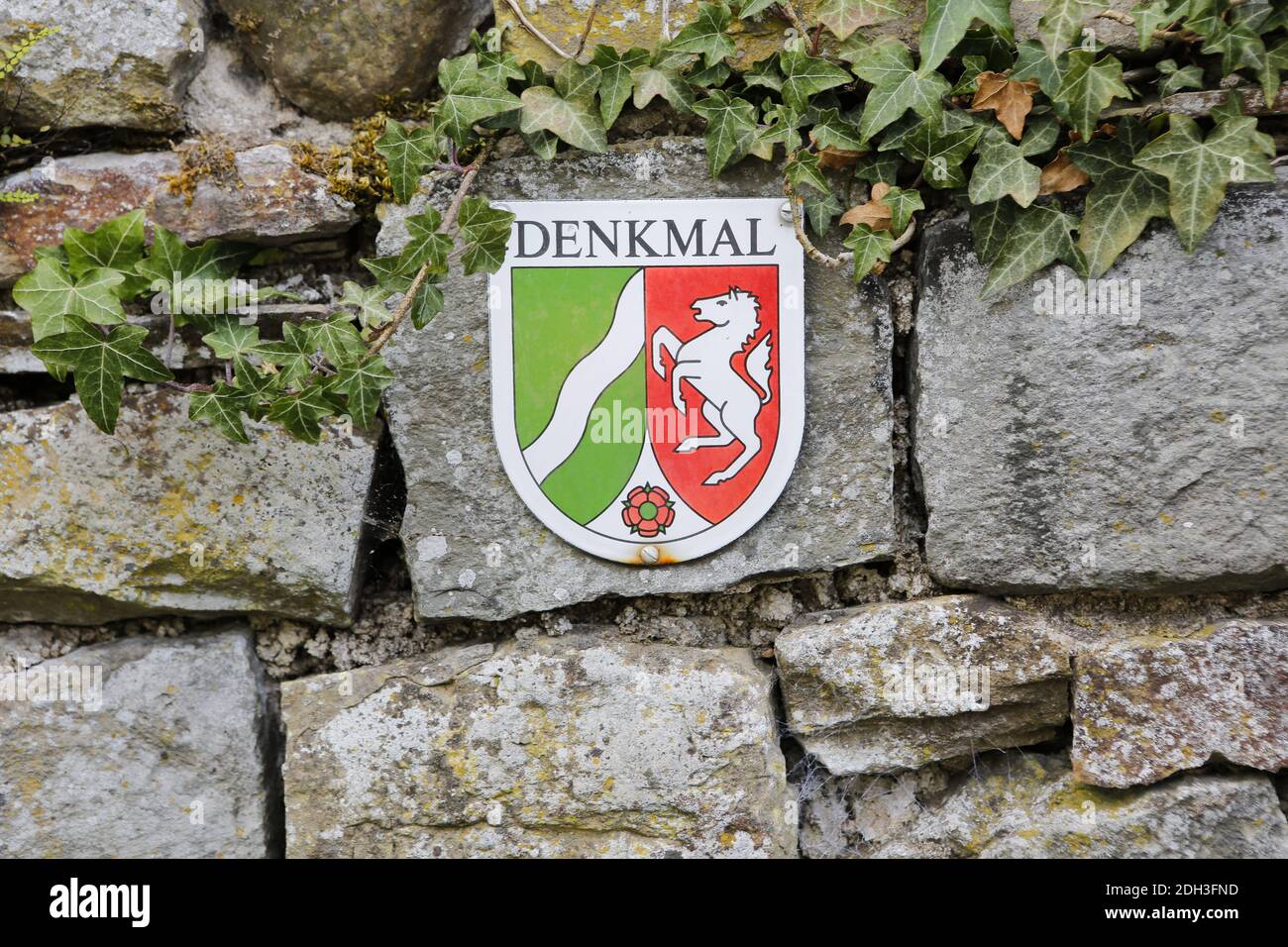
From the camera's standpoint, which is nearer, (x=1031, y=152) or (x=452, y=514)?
(x=1031, y=152)

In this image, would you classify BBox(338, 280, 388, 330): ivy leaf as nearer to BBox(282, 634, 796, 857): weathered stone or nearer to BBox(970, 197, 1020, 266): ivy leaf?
BBox(282, 634, 796, 857): weathered stone

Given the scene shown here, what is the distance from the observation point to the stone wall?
4.74ft

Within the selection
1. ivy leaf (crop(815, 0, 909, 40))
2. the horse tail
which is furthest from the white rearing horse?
ivy leaf (crop(815, 0, 909, 40))

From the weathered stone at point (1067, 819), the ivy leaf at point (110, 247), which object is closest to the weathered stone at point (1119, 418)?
the weathered stone at point (1067, 819)

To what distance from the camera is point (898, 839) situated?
156cm

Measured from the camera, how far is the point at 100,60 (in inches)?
58.4

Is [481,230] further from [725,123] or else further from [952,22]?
[952,22]

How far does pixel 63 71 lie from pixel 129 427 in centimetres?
57

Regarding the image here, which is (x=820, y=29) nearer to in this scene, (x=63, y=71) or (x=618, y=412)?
(x=618, y=412)

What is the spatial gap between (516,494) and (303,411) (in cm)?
34

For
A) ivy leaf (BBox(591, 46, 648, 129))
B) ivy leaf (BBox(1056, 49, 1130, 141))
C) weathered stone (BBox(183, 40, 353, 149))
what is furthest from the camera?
weathered stone (BBox(183, 40, 353, 149))

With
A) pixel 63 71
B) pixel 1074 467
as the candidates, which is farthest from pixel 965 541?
pixel 63 71

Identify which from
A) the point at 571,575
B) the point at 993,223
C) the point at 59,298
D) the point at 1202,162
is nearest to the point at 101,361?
the point at 59,298

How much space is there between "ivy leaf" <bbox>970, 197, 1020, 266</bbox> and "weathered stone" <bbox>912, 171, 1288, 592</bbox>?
1.4 inches
